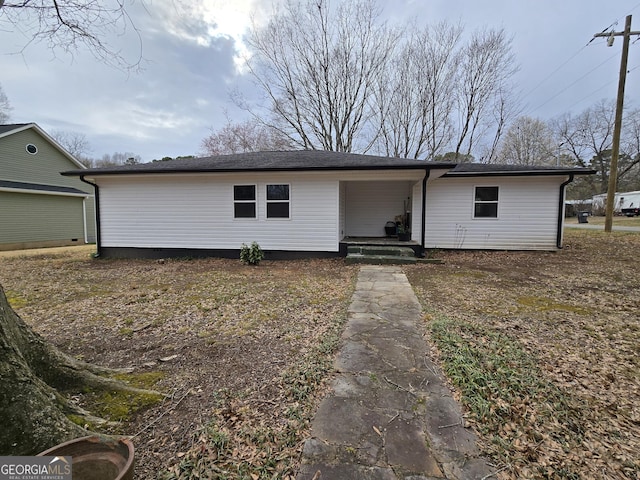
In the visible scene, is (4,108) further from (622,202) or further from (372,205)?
(622,202)

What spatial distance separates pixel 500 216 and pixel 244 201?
8.56 m

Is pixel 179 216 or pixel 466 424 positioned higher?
pixel 179 216

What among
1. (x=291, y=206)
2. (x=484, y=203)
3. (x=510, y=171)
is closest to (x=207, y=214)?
(x=291, y=206)

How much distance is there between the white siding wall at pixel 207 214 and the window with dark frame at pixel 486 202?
195 inches

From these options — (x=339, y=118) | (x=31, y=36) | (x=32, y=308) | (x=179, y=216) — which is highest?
(x=339, y=118)

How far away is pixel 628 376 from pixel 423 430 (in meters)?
2.20

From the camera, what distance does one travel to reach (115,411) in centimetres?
202

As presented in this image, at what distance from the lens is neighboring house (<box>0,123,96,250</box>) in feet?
44.9

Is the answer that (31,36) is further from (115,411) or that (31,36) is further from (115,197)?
(115,197)

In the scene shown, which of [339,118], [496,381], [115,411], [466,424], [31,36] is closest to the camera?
[466,424]

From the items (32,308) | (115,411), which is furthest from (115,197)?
(115,411)

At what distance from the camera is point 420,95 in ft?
62.5

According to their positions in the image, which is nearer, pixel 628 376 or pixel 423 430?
pixel 423 430

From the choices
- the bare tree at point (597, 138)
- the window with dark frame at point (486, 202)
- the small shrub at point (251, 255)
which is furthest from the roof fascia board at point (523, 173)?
the bare tree at point (597, 138)
